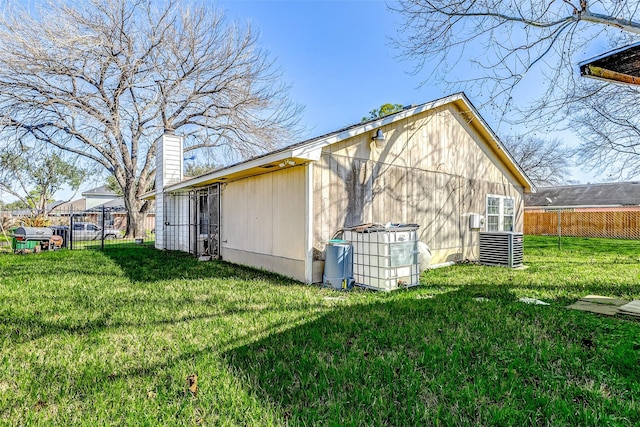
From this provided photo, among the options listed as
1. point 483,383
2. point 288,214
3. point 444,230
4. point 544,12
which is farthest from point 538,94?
point 483,383

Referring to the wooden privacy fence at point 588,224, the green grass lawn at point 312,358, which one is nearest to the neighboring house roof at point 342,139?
the green grass lawn at point 312,358

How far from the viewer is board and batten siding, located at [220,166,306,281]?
630 cm

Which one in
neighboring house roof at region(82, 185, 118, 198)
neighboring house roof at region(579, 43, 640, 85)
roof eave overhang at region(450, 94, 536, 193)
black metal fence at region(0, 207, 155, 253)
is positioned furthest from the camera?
neighboring house roof at region(82, 185, 118, 198)

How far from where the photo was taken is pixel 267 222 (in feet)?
23.8

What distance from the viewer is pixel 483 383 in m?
2.45

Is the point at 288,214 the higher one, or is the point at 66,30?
the point at 66,30

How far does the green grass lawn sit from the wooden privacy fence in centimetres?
1658

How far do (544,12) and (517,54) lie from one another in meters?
0.76

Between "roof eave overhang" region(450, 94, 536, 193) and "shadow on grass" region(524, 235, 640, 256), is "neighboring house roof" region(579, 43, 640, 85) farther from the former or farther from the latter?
"shadow on grass" region(524, 235, 640, 256)

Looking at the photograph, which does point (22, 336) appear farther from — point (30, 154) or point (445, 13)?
point (30, 154)

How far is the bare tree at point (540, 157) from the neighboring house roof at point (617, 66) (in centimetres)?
2623

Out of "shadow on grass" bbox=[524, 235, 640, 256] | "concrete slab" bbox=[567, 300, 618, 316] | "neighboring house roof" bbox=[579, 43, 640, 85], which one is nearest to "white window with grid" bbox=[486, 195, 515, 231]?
"shadow on grass" bbox=[524, 235, 640, 256]

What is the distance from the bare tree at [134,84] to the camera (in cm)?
1370

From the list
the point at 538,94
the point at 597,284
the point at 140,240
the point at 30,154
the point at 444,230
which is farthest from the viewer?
the point at 30,154
